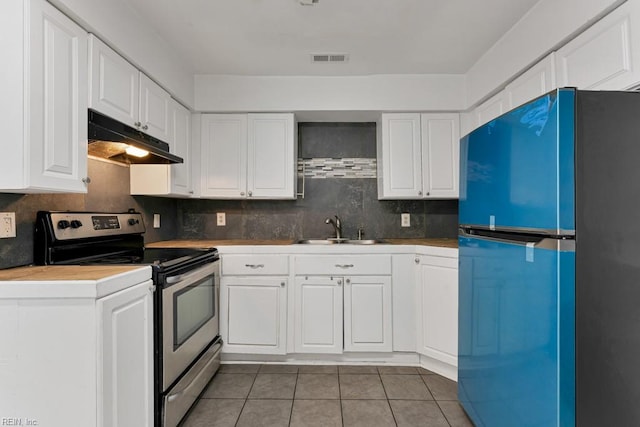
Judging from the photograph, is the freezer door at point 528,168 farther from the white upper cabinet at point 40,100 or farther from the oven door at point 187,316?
the white upper cabinet at point 40,100

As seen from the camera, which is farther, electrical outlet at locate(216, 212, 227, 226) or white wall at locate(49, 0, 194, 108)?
electrical outlet at locate(216, 212, 227, 226)

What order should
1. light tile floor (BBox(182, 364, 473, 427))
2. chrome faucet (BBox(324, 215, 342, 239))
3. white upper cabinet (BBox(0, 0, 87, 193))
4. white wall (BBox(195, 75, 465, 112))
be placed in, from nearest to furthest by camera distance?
white upper cabinet (BBox(0, 0, 87, 193))
light tile floor (BBox(182, 364, 473, 427))
white wall (BBox(195, 75, 465, 112))
chrome faucet (BBox(324, 215, 342, 239))

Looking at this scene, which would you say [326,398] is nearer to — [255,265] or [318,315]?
[318,315]

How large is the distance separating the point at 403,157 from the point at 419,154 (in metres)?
0.14

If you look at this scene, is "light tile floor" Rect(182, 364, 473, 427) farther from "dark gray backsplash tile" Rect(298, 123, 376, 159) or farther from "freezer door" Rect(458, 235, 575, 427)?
"dark gray backsplash tile" Rect(298, 123, 376, 159)

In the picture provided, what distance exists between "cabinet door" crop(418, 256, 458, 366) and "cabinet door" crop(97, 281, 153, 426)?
1795 millimetres

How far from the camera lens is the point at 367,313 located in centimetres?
247

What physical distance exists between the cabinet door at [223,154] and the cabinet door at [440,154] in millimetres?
1541

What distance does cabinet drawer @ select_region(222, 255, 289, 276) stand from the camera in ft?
8.18

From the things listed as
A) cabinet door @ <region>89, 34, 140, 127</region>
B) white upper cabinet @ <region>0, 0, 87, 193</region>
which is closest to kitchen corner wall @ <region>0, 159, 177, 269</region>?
white upper cabinet @ <region>0, 0, 87, 193</region>

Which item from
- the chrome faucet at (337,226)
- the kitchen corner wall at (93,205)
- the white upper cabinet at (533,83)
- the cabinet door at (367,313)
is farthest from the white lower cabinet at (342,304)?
the white upper cabinet at (533,83)

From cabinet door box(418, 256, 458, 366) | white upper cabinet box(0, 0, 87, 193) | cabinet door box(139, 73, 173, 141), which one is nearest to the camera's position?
white upper cabinet box(0, 0, 87, 193)

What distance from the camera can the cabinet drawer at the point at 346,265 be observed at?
8.16 feet

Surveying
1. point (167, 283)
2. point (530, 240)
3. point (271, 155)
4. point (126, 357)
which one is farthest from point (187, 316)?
point (530, 240)
